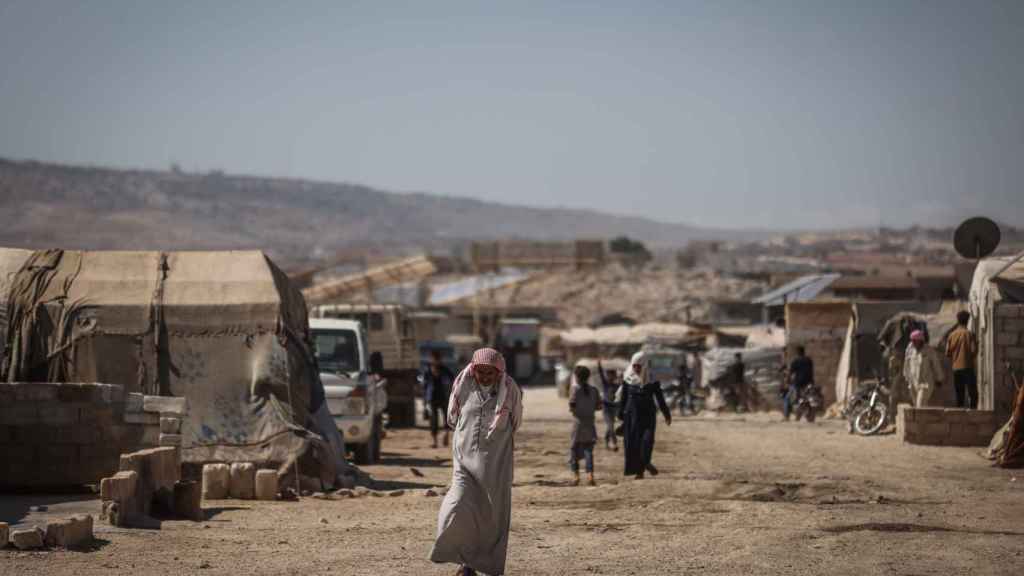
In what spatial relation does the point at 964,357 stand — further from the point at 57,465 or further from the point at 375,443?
the point at 57,465

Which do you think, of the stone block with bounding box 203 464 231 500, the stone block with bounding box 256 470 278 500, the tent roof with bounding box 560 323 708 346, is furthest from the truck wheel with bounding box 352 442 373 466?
the tent roof with bounding box 560 323 708 346

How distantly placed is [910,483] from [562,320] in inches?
2381

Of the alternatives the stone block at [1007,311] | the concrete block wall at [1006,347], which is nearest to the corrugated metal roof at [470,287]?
the concrete block wall at [1006,347]

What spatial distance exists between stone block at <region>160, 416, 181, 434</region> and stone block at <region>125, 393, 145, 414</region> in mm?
545

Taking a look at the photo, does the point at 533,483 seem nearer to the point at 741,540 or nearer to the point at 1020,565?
the point at 741,540

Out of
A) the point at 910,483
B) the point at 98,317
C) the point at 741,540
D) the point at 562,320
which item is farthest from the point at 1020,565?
the point at 562,320

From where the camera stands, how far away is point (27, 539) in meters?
10.1

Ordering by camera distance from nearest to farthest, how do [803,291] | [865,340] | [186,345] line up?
[186,345]
[865,340]
[803,291]

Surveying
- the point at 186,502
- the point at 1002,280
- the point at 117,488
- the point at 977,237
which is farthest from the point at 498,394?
the point at 977,237

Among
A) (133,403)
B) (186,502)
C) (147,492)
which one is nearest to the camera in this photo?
(147,492)

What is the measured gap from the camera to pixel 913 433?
21594 mm

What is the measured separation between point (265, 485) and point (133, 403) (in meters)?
1.50

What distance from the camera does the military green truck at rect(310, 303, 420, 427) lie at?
2834 centimetres

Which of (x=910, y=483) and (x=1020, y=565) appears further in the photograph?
(x=910, y=483)
